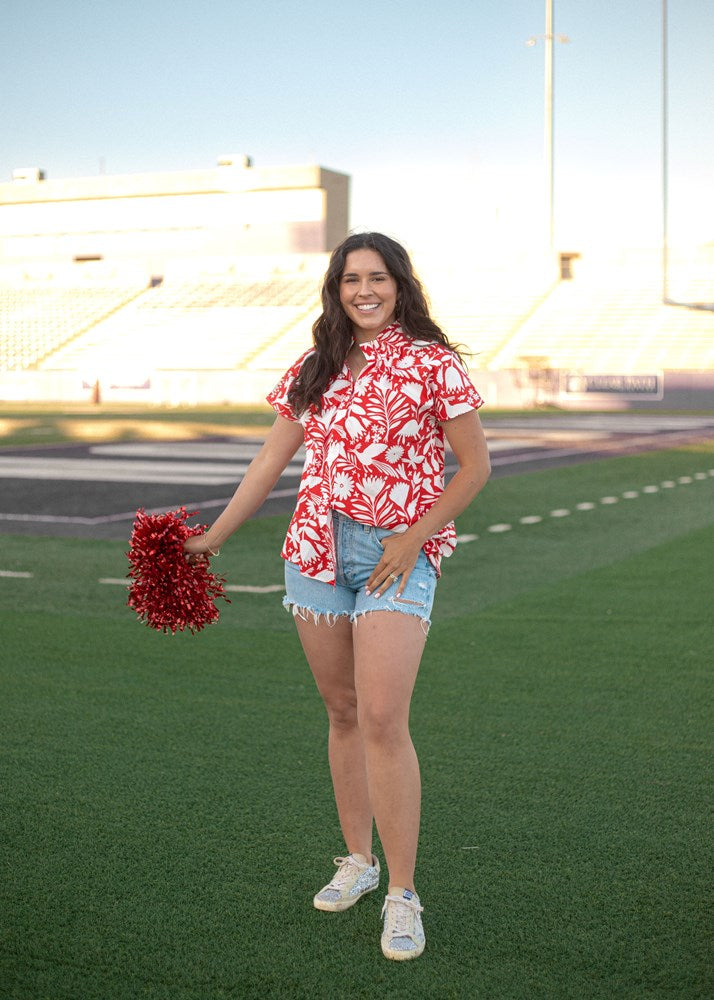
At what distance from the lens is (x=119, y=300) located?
65312 millimetres

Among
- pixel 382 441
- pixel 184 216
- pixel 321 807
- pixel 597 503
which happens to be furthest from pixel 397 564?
pixel 184 216

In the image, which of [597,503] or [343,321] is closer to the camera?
[343,321]

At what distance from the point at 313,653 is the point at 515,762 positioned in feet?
5.61

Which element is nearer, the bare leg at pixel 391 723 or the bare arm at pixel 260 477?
the bare leg at pixel 391 723

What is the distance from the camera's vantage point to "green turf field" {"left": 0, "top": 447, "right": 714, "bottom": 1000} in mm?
3225

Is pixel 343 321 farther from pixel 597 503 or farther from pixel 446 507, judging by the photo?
pixel 597 503

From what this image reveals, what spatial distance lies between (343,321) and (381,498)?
1.52ft

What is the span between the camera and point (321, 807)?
4.40 m

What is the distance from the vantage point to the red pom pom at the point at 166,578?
354 centimetres

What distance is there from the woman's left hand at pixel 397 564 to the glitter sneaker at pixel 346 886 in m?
0.86

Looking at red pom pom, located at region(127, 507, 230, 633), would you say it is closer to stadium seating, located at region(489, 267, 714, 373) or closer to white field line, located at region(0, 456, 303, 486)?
white field line, located at region(0, 456, 303, 486)

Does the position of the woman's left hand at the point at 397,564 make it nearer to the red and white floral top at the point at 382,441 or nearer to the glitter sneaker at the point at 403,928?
the red and white floral top at the point at 382,441

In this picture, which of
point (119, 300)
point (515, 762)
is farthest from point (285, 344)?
point (515, 762)

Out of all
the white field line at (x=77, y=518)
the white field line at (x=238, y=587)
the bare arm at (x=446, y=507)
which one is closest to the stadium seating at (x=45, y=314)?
the white field line at (x=77, y=518)
